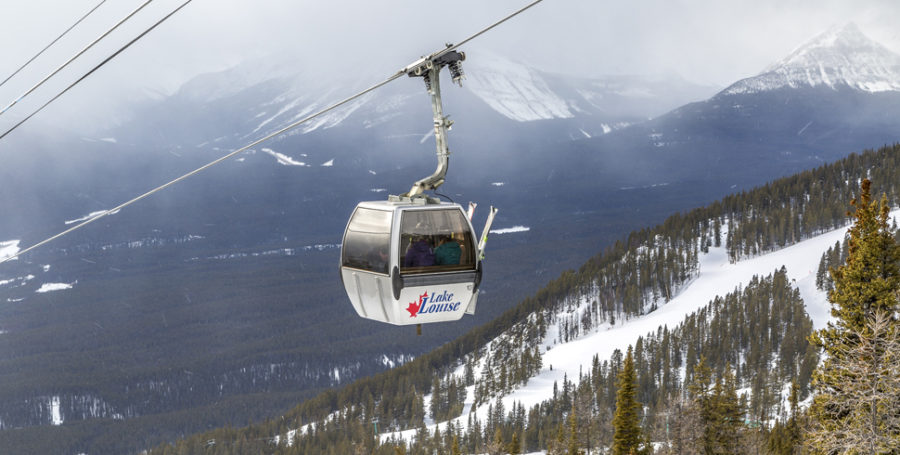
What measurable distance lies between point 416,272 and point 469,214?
1741 mm

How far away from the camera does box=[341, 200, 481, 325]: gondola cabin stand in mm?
15531

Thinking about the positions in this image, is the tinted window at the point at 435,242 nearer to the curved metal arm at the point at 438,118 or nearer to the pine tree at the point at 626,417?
the curved metal arm at the point at 438,118

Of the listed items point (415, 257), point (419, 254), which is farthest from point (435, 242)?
point (415, 257)

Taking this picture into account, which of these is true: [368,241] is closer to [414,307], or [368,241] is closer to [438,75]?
[414,307]

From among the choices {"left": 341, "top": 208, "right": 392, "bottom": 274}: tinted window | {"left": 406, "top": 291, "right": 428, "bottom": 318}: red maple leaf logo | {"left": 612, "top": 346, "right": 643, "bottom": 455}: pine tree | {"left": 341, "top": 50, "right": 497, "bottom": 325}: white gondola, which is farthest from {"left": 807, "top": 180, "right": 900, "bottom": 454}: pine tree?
{"left": 612, "top": 346, "right": 643, "bottom": 455}: pine tree

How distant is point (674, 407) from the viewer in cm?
4859

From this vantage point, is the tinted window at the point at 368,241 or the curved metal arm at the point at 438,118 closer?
the curved metal arm at the point at 438,118

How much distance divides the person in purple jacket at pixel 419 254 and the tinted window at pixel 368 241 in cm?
45

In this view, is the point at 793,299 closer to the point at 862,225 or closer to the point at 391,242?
the point at 862,225

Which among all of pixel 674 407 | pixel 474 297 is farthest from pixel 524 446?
pixel 474 297

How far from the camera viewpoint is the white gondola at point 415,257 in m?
15.5

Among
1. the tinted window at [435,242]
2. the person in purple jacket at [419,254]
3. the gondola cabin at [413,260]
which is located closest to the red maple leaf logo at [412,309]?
the gondola cabin at [413,260]

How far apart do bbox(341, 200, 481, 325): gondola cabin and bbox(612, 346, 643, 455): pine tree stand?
108 ft

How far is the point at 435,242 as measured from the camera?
624 inches
